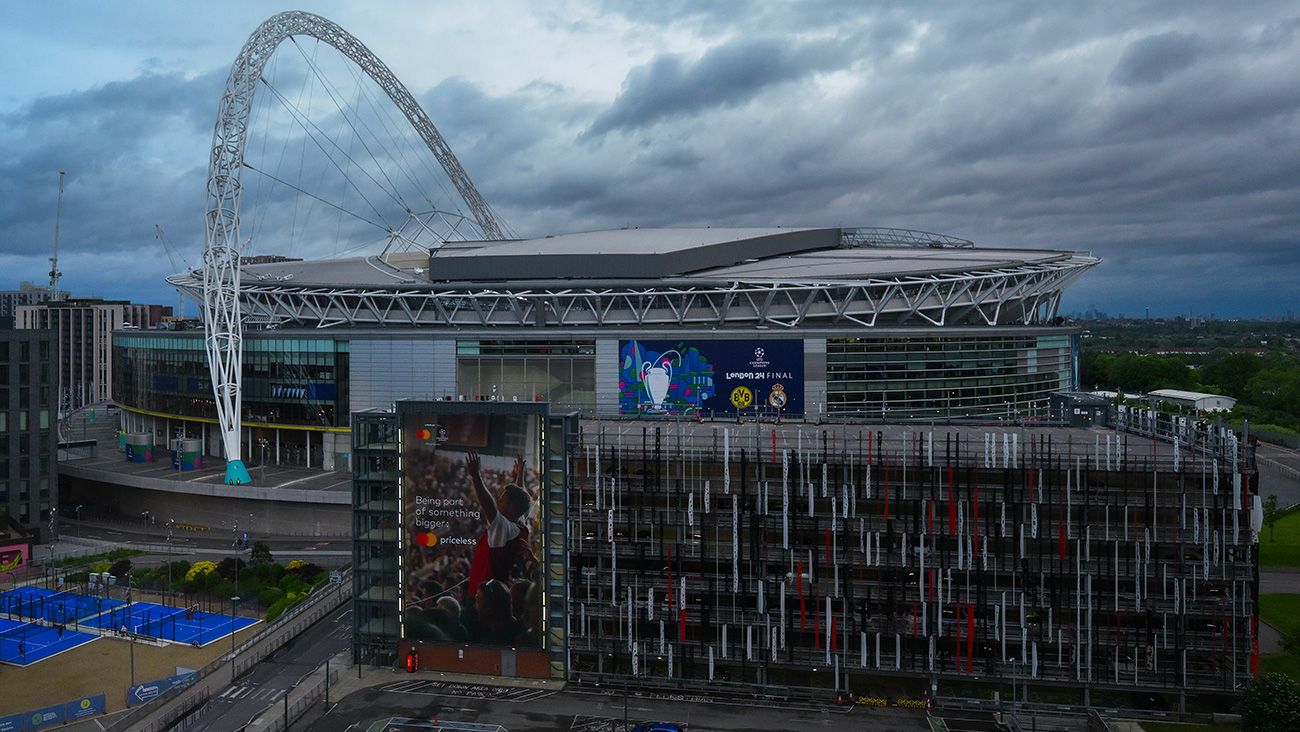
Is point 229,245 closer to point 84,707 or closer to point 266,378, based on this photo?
point 266,378

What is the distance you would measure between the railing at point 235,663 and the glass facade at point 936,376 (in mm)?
39317

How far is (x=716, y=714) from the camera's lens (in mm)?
39156

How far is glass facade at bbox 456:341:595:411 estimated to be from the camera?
7631cm

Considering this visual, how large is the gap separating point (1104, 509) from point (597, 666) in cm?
2363

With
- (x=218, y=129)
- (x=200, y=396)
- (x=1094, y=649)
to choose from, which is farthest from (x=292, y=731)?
(x=200, y=396)

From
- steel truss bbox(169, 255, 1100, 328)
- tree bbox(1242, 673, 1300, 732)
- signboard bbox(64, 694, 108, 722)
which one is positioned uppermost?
steel truss bbox(169, 255, 1100, 328)

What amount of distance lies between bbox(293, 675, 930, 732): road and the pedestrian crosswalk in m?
3.92

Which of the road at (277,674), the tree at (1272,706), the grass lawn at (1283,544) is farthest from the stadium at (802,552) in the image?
the grass lawn at (1283,544)

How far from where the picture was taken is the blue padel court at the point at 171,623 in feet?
168

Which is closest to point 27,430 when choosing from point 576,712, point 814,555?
point 576,712

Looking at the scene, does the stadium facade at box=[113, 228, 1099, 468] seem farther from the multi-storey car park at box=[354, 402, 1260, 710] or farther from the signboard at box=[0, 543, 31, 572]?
the multi-storey car park at box=[354, 402, 1260, 710]

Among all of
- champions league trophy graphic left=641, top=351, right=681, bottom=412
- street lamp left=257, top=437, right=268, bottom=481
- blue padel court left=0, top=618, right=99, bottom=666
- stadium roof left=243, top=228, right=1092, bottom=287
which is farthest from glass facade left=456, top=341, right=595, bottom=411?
blue padel court left=0, top=618, right=99, bottom=666

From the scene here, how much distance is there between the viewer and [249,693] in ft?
139

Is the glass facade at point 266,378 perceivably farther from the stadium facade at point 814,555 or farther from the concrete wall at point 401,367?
the stadium facade at point 814,555
